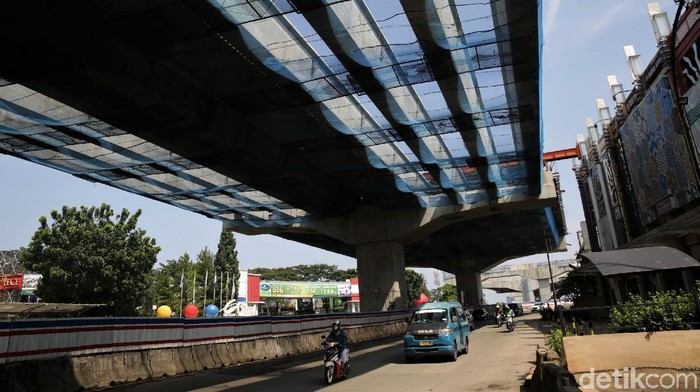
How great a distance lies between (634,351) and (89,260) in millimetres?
35010

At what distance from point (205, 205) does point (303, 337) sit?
1356cm

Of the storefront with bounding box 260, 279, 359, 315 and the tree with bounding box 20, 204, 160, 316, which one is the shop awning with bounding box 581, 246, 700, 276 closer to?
the tree with bounding box 20, 204, 160, 316

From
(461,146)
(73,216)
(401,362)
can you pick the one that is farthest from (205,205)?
(401,362)

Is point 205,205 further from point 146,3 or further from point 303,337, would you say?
point 146,3

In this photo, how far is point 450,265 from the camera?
67.1m

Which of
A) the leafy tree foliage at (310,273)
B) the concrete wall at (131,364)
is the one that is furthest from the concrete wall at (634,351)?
the leafy tree foliage at (310,273)

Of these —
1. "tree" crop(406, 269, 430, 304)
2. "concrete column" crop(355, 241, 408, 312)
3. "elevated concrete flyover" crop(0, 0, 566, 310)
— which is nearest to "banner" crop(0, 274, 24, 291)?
"elevated concrete flyover" crop(0, 0, 566, 310)

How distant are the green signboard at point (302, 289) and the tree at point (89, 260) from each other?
2833 centimetres

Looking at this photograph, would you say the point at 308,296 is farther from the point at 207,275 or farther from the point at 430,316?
the point at 430,316

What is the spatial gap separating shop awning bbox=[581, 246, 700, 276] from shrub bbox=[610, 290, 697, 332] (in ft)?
2.06

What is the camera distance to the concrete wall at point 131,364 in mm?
9102

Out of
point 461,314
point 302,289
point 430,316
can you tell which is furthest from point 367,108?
point 302,289

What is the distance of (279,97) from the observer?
15.8 meters

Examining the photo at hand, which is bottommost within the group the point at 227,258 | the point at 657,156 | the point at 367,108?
the point at 657,156
